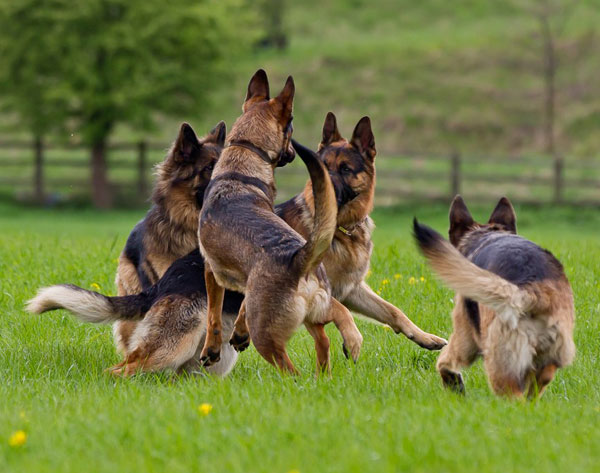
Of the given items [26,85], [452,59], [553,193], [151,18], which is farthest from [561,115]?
[26,85]

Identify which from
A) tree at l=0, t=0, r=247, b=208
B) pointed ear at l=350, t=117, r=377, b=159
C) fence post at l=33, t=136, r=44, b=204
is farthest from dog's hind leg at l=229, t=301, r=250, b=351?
fence post at l=33, t=136, r=44, b=204

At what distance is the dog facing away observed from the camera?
5.68 meters

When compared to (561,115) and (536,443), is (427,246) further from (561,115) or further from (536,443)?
(561,115)

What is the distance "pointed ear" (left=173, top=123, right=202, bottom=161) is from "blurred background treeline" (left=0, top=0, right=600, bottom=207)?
14937 mm

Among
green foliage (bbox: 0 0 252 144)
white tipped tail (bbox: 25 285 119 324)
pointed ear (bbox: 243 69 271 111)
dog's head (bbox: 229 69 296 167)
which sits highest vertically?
green foliage (bbox: 0 0 252 144)

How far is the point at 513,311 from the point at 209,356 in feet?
7.11

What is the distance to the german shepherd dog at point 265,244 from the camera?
16.7 feet

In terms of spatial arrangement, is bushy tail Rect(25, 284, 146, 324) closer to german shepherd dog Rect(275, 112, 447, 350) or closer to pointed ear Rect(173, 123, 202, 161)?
pointed ear Rect(173, 123, 202, 161)

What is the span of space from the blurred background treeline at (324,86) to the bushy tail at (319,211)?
1689 centimetres

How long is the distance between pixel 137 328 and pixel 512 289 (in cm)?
267

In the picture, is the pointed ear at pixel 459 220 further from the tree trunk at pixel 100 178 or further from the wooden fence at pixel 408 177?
the tree trunk at pixel 100 178

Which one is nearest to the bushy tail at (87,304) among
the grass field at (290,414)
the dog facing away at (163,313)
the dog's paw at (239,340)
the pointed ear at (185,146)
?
the dog facing away at (163,313)

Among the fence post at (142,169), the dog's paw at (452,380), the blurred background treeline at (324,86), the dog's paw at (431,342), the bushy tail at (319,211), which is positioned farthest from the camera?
the fence post at (142,169)

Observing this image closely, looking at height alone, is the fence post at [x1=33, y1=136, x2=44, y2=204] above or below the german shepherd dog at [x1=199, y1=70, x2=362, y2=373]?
below
